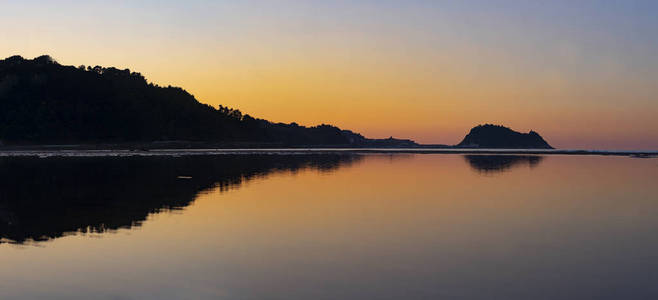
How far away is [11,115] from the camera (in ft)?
583

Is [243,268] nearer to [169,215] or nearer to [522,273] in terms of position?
[522,273]

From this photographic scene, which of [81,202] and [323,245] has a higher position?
[81,202]

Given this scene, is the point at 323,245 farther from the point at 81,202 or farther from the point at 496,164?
the point at 496,164

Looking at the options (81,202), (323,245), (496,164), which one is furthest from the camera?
(496,164)

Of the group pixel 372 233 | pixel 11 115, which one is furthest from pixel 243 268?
pixel 11 115

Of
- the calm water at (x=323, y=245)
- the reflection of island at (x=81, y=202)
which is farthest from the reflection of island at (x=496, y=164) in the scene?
the reflection of island at (x=81, y=202)

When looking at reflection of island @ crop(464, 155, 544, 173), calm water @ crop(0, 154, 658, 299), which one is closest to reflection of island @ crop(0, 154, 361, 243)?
calm water @ crop(0, 154, 658, 299)

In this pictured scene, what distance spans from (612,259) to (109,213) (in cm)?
1967

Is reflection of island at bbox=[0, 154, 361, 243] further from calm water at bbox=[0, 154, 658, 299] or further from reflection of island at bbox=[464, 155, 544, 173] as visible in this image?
reflection of island at bbox=[464, 155, 544, 173]

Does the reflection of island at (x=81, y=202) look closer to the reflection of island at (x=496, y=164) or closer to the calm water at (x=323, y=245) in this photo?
the calm water at (x=323, y=245)

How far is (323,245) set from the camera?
1773cm

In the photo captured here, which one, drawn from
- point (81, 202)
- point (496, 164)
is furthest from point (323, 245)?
point (496, 164)

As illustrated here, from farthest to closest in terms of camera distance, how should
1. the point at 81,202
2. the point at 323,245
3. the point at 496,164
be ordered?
the point at 496,164, the point at 81,202, the point at 323,245

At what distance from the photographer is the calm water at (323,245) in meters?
12.6
